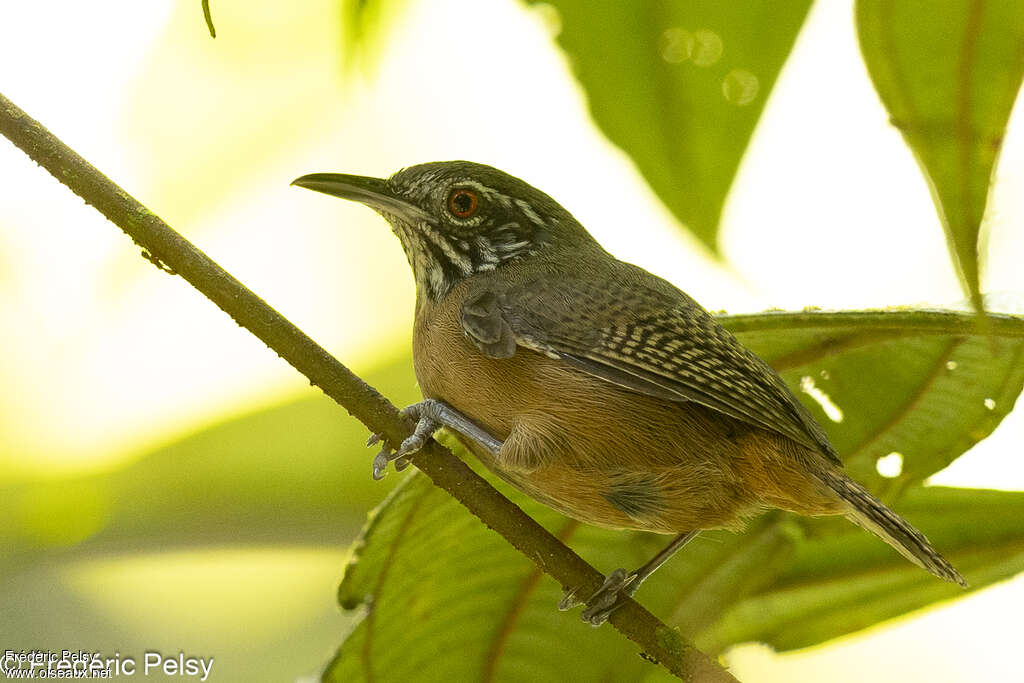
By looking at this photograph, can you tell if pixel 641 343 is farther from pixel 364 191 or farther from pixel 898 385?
pixel 364 191

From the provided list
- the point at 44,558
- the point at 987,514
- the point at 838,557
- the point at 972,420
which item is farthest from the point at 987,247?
the point at 44,558

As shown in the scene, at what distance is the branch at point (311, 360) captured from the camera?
1.79 metres

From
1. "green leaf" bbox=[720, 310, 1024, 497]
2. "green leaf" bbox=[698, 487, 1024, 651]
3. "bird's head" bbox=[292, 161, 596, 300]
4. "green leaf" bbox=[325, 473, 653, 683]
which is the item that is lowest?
"green leaf" bbox=[698, 487, 1024, 651]

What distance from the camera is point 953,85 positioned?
152cm

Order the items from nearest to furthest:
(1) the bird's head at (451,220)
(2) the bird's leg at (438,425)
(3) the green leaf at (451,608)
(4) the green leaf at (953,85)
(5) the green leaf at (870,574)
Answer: (4) the green leaf at (953,85), (3) the green leaf at (451,608), (2) the bird's leg at (438,425), (5) the green leaf at (870,574), (1) the bird's head at (451,220)

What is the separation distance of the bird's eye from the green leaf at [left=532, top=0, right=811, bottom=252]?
3.08ft

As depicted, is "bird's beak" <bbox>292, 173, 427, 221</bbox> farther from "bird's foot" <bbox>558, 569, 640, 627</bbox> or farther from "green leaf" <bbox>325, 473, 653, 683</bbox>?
"bird's foot" <bbox>558, 569, 640, 627</bbox>

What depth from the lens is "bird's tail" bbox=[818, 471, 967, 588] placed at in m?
2.07

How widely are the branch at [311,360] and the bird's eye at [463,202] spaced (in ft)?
3.64

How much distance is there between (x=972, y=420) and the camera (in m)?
2.38

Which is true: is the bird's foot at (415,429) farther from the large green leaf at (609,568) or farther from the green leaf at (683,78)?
the green leaf at (683,78)

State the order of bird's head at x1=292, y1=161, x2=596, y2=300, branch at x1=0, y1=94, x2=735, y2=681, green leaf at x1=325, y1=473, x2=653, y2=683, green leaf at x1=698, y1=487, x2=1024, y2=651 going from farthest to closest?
bird's head at x1=292, y1=161, x2=596, y2=300
green leaf at x1=698, y1=487, x2=1024, y2=651
green leaf at x1=325, y1=473, x2=653, y2=683
branch at x1=0, y1=94, x2=735, y2=681

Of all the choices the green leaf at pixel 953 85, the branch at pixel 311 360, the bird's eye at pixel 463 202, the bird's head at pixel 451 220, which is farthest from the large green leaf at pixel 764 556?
the bird's eye at pixel 463 202

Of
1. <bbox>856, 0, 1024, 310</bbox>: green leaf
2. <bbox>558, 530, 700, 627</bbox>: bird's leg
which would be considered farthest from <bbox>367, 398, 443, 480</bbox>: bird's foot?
<bbox>856, 0, 1024, 310</bbox>: green leaf
